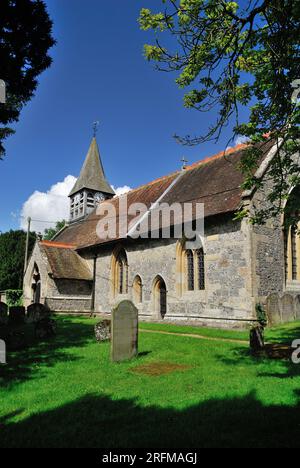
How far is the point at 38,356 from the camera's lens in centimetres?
898

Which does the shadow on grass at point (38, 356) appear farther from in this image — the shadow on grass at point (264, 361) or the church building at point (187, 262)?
the church building at point (187, 262)

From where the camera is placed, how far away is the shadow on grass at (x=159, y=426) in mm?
4016

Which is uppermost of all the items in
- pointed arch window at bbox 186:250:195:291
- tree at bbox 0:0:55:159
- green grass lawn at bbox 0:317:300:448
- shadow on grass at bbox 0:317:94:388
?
tree at bbox 0:0:55:159

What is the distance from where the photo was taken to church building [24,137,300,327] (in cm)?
1414

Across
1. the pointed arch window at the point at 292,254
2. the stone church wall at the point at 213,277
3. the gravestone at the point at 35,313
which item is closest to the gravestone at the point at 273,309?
the stone church wall at the point at 213,277

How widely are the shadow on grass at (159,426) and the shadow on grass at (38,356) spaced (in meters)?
2.22

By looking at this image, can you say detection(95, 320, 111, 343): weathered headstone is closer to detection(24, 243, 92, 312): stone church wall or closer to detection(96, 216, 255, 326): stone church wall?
detection(96, 216, 255, 326): stone church wall

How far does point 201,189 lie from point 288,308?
22.5 ft

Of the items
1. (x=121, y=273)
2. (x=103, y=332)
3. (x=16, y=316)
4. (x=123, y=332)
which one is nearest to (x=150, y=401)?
(x=123, y=332)

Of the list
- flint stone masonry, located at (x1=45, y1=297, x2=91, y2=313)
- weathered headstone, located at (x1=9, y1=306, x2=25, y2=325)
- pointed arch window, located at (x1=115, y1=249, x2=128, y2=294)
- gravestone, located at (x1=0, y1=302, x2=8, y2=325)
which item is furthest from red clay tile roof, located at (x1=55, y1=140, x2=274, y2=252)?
gravestone, located at (x1=0, y1=302, x2=8, y2=325)

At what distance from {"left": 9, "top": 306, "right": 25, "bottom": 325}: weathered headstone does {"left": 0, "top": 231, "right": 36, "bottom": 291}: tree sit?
928 inches

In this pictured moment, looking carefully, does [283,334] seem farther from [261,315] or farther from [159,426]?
[159,426]

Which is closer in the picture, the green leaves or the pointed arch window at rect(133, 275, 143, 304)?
the green leaves
